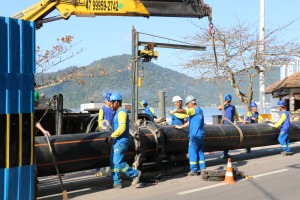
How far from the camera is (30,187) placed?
21.4ft

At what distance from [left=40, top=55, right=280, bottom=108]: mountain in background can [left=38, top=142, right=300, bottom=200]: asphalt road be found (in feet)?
13.0

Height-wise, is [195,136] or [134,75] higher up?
[134,75]

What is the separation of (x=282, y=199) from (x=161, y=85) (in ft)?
500

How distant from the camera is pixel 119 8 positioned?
37.2 ft

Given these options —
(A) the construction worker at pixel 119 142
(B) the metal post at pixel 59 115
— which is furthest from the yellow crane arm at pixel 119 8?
(A) the construction worker at pixel 119 142

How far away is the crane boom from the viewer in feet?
35.5

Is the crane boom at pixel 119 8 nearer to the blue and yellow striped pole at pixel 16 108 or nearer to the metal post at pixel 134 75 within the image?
the metal post at pixel 134 75

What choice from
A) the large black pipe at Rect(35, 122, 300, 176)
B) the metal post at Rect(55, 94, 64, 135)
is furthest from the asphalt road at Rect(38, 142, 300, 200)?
the metal post at Rect(55, 94, 64, 135)

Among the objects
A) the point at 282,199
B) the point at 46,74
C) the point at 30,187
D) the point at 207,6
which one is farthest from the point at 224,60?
the point at 30,187

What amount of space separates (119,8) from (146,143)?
3.67 metres

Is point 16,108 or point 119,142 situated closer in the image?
point 16,108

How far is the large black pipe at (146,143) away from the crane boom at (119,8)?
298cm

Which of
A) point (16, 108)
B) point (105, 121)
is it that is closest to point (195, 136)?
point (105, 121)

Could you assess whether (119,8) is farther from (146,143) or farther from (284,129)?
(284,129)
